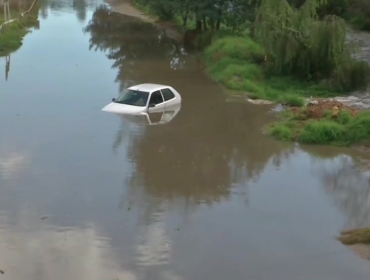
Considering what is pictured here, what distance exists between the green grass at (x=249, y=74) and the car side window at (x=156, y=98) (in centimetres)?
561

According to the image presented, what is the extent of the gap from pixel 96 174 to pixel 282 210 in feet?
17.2

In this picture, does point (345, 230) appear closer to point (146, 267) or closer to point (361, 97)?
point (146, 267)

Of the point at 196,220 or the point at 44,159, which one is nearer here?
the point at 196,220

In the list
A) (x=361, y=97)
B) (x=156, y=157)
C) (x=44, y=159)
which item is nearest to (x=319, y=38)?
(x=361, y=97)

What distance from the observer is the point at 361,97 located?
30531 millimetres

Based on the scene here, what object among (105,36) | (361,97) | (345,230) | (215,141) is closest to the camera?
(345,230)

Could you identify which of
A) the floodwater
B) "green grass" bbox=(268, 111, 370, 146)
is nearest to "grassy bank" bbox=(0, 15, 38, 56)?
the floodwater

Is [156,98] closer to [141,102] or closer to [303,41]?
[141,102]

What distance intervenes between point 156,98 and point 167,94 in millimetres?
857

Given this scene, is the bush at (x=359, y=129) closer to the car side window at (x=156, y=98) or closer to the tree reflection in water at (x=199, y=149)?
the tree reflection in water at (x=199, y=149)

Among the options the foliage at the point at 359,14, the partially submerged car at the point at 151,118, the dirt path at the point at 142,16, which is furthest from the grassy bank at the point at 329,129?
the foliage at the point at 359,14

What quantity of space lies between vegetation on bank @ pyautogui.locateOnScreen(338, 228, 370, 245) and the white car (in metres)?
11.6

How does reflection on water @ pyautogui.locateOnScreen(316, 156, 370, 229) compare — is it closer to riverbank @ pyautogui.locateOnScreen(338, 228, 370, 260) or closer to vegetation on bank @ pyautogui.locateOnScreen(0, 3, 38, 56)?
riverbank @ pyautogui.locateOnScreen(338, 228, 370, 260)

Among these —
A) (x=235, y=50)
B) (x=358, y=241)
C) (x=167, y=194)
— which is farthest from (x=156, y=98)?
(x=358, y=241)
